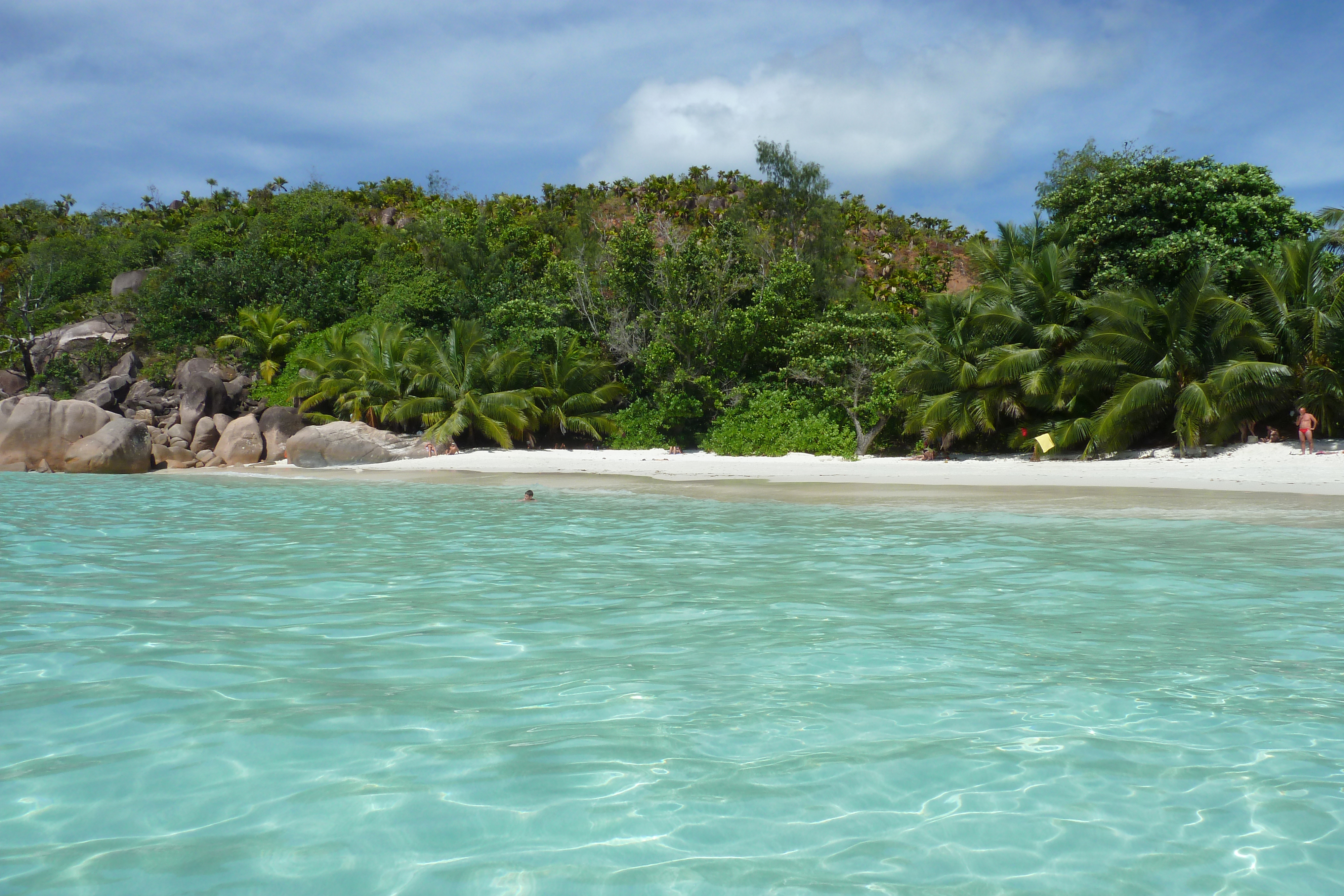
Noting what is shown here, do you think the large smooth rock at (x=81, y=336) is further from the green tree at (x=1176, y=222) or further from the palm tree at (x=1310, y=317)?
the palm tree at (x=1310, y=317)

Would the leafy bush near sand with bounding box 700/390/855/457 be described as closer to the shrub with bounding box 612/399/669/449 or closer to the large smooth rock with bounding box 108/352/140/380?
the shrub with bounding box 612/399/669/449

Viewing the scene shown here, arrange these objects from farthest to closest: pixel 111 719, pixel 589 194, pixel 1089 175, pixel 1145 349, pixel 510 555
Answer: pixel 589 194 < pixel 1089 175 < pixel 1145 349 < pixel 510 555 < pixel 111 719

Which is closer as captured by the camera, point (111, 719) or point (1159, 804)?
point (1159, 804)

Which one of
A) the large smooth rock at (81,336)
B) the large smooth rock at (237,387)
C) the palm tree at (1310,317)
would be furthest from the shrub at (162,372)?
the palm tree at (1310,317)

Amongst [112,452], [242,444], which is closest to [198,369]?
[242,444]

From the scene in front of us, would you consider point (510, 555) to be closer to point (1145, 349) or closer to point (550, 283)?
point (1145, 349)

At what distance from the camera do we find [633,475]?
764 inches

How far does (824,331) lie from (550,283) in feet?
36.6

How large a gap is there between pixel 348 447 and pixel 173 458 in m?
6.91

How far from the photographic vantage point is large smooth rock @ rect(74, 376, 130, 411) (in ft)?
99.7

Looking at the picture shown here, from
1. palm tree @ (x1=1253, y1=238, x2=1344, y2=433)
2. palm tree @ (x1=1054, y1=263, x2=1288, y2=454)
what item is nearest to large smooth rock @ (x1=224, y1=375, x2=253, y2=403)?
palm tree @ (x1=1054, y1=263, x2=1288, y2=454)

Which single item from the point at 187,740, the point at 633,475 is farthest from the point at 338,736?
the point at 633,475

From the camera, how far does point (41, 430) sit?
24.6 meters

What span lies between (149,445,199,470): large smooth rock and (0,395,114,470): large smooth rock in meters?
1.91
